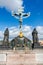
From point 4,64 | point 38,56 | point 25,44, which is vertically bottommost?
point 4,64

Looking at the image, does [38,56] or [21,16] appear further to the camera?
[21,16]

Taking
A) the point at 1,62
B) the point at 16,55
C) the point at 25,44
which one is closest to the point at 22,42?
the point at 25,44

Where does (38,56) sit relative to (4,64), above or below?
above

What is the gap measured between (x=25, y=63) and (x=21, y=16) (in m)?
4.27

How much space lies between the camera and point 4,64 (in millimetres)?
8250

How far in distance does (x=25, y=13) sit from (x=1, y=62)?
4.80 m

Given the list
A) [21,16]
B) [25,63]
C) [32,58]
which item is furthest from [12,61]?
[21,16]

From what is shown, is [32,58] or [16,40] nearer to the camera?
[32,58]

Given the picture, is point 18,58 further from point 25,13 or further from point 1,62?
point 25,13

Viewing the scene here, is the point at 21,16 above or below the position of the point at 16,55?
above

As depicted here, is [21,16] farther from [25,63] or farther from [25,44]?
[25,63]

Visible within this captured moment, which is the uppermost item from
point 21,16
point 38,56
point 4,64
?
point 21,16

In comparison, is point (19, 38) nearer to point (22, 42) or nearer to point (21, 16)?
point (22, 42)

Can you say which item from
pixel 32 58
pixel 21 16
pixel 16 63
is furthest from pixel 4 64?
pixel 21 16
